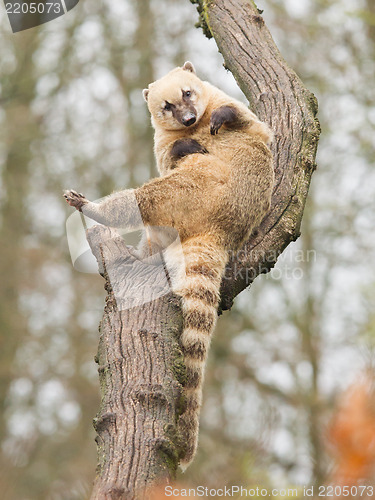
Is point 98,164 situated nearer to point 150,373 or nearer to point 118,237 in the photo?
point 118,237

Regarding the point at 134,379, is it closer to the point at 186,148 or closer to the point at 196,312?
the point at 196,312

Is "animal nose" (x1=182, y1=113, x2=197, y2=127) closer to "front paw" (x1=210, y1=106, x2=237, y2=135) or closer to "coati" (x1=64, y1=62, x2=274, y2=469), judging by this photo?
"coati" (x1=64, y1=62, x2=274, y2=469)

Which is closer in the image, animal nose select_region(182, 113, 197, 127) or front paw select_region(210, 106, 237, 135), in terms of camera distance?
front paw select_region(210, 106, 237, 135)

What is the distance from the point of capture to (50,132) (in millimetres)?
14969

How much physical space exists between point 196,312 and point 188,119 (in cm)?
242

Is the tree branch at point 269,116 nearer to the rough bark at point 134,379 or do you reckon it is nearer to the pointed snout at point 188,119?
the pointed snout at point 188,119

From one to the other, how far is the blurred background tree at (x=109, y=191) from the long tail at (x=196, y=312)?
313 inches

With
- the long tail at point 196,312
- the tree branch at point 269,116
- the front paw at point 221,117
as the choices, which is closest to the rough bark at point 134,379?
the long tail at point 196,312

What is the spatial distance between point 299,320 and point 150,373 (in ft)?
33.3

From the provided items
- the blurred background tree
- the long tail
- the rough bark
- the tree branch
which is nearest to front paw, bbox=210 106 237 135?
the tree branch

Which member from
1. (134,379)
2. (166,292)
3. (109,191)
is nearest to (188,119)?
(166,292)

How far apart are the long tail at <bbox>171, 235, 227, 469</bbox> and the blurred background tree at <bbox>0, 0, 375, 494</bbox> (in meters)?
7.95

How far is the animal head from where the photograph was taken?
634 centimetres

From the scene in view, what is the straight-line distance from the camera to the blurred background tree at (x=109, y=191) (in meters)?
13.3
